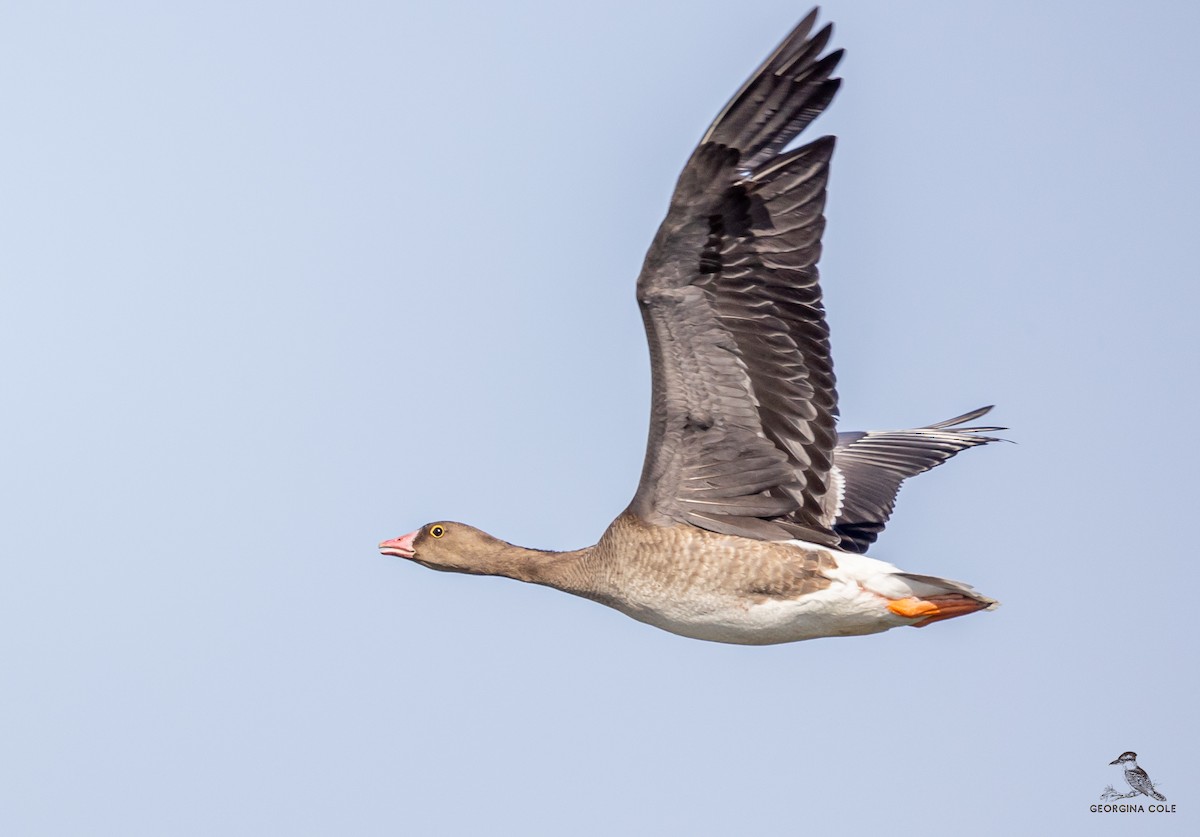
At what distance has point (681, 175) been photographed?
37.1ft

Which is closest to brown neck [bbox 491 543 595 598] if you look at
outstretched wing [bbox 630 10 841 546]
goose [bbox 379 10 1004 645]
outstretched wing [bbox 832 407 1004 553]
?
goose [bbox 379 10 1004 645]

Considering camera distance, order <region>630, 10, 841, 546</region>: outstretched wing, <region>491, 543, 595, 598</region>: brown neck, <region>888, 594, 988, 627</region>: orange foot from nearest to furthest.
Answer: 1. <region>630, 10, 841, 546</region>: outstretched wing
2. <region>888, 594, 988, 627</region>: orange foot
3. <region>491, 543, 595, 598</region>: brown neck

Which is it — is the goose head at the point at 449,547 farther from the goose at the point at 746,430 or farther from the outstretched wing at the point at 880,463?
the outstretched wing at the point at 880,463

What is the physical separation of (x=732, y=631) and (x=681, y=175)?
12.7 feet

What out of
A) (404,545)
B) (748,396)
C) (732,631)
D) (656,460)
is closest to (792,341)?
(748,396)

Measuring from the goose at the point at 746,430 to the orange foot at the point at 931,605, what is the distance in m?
0.01

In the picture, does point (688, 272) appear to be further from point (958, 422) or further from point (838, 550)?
point (958, 422)

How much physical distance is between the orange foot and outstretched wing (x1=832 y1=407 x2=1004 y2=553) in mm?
1322

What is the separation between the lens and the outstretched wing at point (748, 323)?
11.4 meters

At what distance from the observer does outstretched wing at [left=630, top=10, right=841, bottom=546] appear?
447 inches

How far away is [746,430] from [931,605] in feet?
6.58

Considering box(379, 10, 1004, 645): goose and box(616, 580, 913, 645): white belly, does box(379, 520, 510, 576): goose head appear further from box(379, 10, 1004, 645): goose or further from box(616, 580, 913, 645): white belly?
box(616, 580, 913, 645): white belly

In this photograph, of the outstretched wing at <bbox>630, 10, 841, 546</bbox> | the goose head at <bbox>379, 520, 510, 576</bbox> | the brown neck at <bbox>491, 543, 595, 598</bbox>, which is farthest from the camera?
the goose head at <bbox>379, 520, 510, 576</bbox>

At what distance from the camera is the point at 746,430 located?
1277 centimetres
